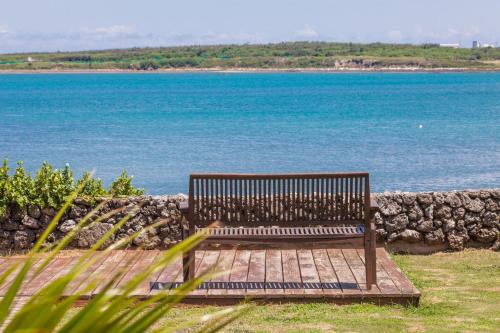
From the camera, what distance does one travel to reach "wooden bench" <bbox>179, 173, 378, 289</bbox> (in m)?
7.01

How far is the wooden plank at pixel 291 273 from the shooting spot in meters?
7.01

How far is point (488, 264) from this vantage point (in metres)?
8.62

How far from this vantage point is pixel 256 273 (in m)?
7.73

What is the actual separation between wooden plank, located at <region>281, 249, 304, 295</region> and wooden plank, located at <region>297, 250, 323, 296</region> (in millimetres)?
39

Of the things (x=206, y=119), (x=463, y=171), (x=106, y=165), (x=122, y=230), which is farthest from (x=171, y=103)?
(x=122, y=230)

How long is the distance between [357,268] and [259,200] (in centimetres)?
129

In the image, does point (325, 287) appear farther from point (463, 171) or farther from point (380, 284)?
point (463, 171)

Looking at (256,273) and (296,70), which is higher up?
(256,273)

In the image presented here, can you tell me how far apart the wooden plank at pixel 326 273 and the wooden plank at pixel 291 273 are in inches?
7.6

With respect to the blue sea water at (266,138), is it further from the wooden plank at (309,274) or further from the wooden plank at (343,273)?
the wooden plank at (309,274)

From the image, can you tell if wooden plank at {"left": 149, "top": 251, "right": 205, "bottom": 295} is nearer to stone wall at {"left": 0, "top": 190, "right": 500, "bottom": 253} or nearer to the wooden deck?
the wooden deck

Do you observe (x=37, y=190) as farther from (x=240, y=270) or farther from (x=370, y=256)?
(x=370, y=256)

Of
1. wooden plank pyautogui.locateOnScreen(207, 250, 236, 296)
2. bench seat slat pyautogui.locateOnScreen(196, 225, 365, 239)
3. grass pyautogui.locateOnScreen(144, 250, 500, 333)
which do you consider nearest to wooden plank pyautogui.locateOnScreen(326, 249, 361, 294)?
grass pyautogui.locateOnScreen(144, 250, 500, 333)

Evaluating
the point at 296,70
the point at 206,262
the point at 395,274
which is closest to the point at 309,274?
the point at 395,274
